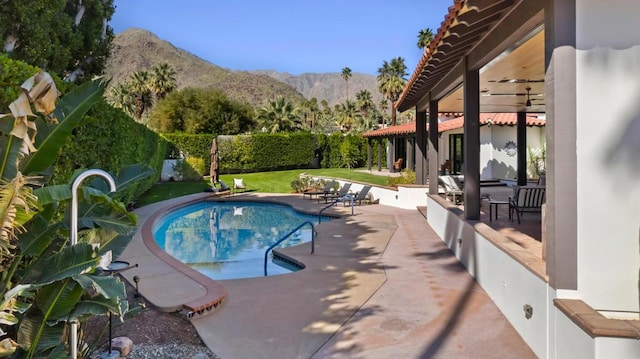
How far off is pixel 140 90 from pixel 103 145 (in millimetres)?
54980

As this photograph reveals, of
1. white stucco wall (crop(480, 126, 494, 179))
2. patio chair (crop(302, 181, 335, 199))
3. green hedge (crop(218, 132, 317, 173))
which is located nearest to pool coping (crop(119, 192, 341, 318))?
patio chair (crop(302, 181, 335, 199))

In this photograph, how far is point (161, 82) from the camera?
61125 mm

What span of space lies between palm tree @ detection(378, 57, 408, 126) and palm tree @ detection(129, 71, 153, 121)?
32463mm

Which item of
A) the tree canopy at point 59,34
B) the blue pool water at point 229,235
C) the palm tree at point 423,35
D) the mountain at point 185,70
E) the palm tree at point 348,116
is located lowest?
the blue pool water at point 229,235

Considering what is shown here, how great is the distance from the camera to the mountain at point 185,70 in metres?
121

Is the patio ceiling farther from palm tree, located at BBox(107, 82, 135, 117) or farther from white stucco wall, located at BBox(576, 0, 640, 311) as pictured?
palm tree, located at BBox(107, 82, 135, 117)

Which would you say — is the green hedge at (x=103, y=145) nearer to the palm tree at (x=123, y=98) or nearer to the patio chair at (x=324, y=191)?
the patio chair at (x=324, y=191)

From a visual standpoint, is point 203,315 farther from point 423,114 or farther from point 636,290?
point 423,114

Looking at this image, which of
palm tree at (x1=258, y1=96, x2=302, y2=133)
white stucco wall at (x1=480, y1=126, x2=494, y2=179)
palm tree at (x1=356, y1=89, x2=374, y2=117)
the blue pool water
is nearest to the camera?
the blue pool water

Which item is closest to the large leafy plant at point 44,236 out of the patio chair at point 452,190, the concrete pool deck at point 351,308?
the concrete pool deck at point 351,308

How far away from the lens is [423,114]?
1755 centimetres

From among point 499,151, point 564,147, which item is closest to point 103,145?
point 564,147

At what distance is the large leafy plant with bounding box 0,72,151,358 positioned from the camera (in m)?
3.57

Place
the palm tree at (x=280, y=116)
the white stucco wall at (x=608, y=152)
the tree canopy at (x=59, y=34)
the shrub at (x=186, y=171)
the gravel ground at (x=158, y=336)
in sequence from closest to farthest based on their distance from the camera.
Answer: the white stucco wall at (x=608, y=152) → the gravel ground at (x=158, y=336) → the tree canopy at (x=59, y=34) → the shrub at (x=186, y=171) → the palm tree at (x=280, y=116)
